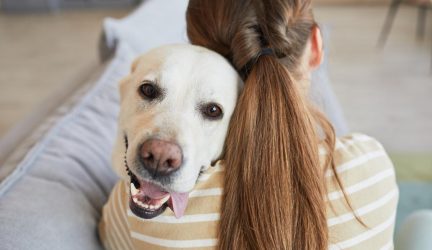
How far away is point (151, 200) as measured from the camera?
2.61 feet

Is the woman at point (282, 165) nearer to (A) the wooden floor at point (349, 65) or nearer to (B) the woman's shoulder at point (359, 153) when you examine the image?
(B) the woman's shoulder at point (359, 153)

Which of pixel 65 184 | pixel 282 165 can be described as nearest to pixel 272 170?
pixel 282 165

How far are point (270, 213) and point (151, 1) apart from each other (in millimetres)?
1733

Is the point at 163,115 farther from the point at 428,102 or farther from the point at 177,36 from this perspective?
the point at 428,102

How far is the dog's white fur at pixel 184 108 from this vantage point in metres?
0.77

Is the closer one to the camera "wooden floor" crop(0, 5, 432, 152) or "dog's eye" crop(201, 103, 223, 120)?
"dog's eye" crop(201, 103, 223, 120)

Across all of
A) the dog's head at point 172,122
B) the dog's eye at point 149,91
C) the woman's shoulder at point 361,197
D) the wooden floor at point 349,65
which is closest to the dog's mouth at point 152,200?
the dog's head at point 172,122

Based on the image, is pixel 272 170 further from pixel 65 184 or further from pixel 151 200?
pixel 65 184

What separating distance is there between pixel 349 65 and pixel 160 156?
347 cm

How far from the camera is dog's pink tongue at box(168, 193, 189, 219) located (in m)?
0.77

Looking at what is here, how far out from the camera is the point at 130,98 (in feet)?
2.98

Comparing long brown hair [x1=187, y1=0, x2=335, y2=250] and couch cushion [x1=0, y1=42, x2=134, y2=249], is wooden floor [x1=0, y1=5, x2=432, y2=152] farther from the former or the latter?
long brown hair [x1=187, y1=0, x2=335, y2=250]

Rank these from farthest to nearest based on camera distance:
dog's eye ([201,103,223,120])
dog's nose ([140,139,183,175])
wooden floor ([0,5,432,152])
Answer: wooden floor ([0,5,432,152]), dog's eye ([201,103,223,120]), dog's nose ([140,139,183,175])

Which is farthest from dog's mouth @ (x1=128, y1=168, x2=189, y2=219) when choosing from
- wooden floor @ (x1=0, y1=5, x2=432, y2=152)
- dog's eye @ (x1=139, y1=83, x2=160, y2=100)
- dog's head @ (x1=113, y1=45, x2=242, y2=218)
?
wooden floor @ (x1=0, y1=5, x2=432, y2=152)
